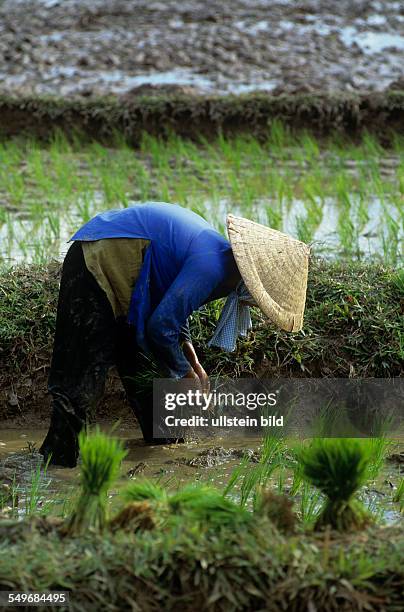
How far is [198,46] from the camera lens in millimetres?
10711

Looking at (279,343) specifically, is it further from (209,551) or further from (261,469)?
(209,551)

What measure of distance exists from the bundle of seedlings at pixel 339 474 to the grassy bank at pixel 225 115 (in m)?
5.73

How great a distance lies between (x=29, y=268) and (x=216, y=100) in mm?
3889

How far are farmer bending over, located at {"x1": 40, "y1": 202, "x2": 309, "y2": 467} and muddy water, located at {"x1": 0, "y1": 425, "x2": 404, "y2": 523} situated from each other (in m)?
0.14

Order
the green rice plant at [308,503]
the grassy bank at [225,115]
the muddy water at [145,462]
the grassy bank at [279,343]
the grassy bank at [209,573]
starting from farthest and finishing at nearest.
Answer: the grassy bank at [225,115] < the grassy bank at [279,343] < the muddy water at [145,462] < the green rice plant at [308,503] < the grassy bank at [209,573]

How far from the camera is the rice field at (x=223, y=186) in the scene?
5500mm

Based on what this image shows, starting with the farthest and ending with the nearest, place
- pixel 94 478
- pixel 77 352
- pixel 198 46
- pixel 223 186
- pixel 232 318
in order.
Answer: pixel 198 46, pixel 223 186, pixel 77 352, pixel 232 318, pixel 94 478

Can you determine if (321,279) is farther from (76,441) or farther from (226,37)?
(226,37)

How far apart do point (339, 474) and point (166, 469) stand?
4.13 feet

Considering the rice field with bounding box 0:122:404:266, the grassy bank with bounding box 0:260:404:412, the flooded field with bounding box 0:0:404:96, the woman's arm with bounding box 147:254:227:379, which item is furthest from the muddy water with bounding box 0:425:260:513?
the flooded field with bounding box 0:0:404:96

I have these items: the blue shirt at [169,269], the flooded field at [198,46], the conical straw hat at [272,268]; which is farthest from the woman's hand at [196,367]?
the flooded field at [198,46]

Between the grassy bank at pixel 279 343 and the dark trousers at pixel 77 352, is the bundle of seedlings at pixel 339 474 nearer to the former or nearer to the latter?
the dark trousers at pixel 77 352

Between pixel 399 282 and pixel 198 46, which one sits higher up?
pixel 399 282

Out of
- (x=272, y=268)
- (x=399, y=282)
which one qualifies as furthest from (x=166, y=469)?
(x=399, y=282)
